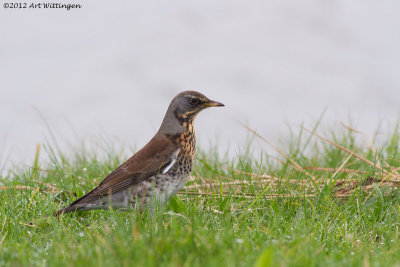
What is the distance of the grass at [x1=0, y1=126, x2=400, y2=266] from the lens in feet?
12.7

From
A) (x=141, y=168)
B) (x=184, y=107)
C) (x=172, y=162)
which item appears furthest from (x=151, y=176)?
(x=184, y=107)

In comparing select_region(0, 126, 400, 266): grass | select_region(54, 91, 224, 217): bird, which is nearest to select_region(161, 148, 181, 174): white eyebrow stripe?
select_region(54, 91, 224, 217): bird

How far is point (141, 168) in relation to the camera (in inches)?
Result: 240

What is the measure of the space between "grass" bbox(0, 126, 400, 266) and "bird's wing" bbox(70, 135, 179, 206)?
0.95 feet

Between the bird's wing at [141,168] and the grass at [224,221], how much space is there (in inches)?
11.4

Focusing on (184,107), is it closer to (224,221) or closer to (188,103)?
(188,103)

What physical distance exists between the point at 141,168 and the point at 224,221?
1.22 meters

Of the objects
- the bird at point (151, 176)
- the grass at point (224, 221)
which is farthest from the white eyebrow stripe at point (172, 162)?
the grass at point (224, 221)

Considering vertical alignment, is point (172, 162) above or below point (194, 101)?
below

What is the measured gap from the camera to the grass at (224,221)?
386 cm

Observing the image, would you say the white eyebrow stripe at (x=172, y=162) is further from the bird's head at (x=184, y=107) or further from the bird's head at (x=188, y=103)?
the bird's head at (x=188, y=103)

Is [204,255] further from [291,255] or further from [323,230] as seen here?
[323,230]

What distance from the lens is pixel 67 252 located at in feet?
13.9

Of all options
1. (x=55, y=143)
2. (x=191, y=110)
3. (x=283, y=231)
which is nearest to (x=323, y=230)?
(x=283, y=231)
